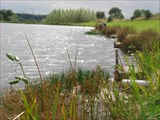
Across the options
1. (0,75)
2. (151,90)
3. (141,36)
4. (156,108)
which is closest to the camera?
(156,108)

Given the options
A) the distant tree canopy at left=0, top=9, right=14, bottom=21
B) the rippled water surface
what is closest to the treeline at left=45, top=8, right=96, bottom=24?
the distant tree canopy at left=0, top=9, right=14, bottom=21

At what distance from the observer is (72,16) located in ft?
446

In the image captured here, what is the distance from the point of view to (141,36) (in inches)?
1086

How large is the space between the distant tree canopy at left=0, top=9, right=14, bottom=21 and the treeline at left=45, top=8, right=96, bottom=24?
1897 centimetres

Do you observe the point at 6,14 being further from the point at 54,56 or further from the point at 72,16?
the point at 54,56

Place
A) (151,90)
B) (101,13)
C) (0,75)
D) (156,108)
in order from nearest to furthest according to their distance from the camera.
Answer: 1. (156,108)
2. (151,90)
3. (0,75)
4. (101,13)

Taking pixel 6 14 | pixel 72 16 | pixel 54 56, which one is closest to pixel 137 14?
pixel 72 16

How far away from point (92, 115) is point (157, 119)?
1.34m

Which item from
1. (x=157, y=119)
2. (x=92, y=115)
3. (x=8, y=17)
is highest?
(x=157, y=119)

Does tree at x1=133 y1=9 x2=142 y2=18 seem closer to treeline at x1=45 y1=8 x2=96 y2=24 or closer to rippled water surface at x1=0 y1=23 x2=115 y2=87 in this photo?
treeline at x1=45 y1=8 x2=96 y2=24

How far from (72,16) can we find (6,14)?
2977 cm

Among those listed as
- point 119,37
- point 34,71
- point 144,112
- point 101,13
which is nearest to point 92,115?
point 144,112

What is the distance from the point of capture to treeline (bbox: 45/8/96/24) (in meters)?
135

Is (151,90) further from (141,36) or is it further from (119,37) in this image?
(119,37)
